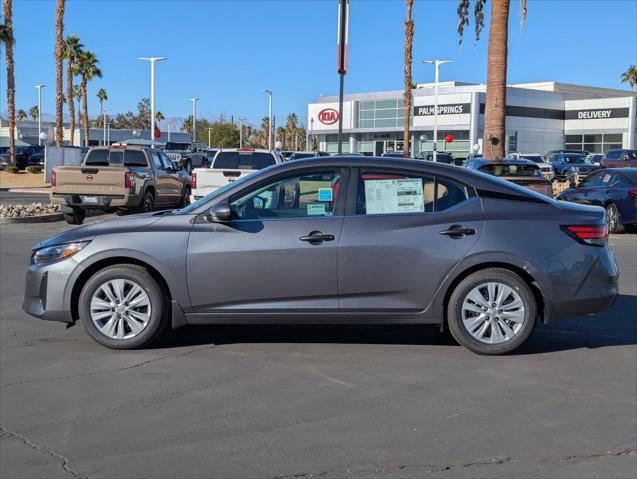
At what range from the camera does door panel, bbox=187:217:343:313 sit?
6547 millimetres

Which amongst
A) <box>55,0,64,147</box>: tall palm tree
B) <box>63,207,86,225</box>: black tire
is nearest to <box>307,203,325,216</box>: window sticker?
<box>63,207,86,225</box>: black tire

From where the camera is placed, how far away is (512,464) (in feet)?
14.6

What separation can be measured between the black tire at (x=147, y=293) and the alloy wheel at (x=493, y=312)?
2.64 metres

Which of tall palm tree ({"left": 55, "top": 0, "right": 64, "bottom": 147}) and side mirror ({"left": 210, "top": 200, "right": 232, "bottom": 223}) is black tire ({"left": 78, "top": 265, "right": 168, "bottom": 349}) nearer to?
side mirror ({"left": 210, "top": 200, "right": 232, "bottom": 223})

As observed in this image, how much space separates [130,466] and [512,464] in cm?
220

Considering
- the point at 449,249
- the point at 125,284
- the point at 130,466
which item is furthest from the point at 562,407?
the point at 125,284

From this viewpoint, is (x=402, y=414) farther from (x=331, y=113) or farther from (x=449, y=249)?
(x=331, y=113)

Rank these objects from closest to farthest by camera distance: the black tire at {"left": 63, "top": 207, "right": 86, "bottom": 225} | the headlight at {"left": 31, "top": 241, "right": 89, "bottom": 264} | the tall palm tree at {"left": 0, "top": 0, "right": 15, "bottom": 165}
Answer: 1. the headlight at {"left": 31, "top": 241, "right": 89, "bottom": 264}
2. the black tire at {"left": 63, "top": 207, "right": 86, "bottom": 225}
3. the tall palm tree at {"left": 0, "top": 0, "right": 15, "bottom": 165}

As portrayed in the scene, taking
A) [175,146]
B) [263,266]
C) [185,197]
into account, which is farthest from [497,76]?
[175,146]

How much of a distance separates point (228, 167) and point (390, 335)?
11.9m

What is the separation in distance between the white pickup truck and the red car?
20.9 m

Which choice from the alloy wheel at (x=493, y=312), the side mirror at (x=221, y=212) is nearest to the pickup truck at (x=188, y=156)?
the side mirror at (x=221, y=212)

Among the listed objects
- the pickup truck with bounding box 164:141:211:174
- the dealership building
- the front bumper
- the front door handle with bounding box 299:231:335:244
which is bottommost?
the front bumper

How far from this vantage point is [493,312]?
661 cm
